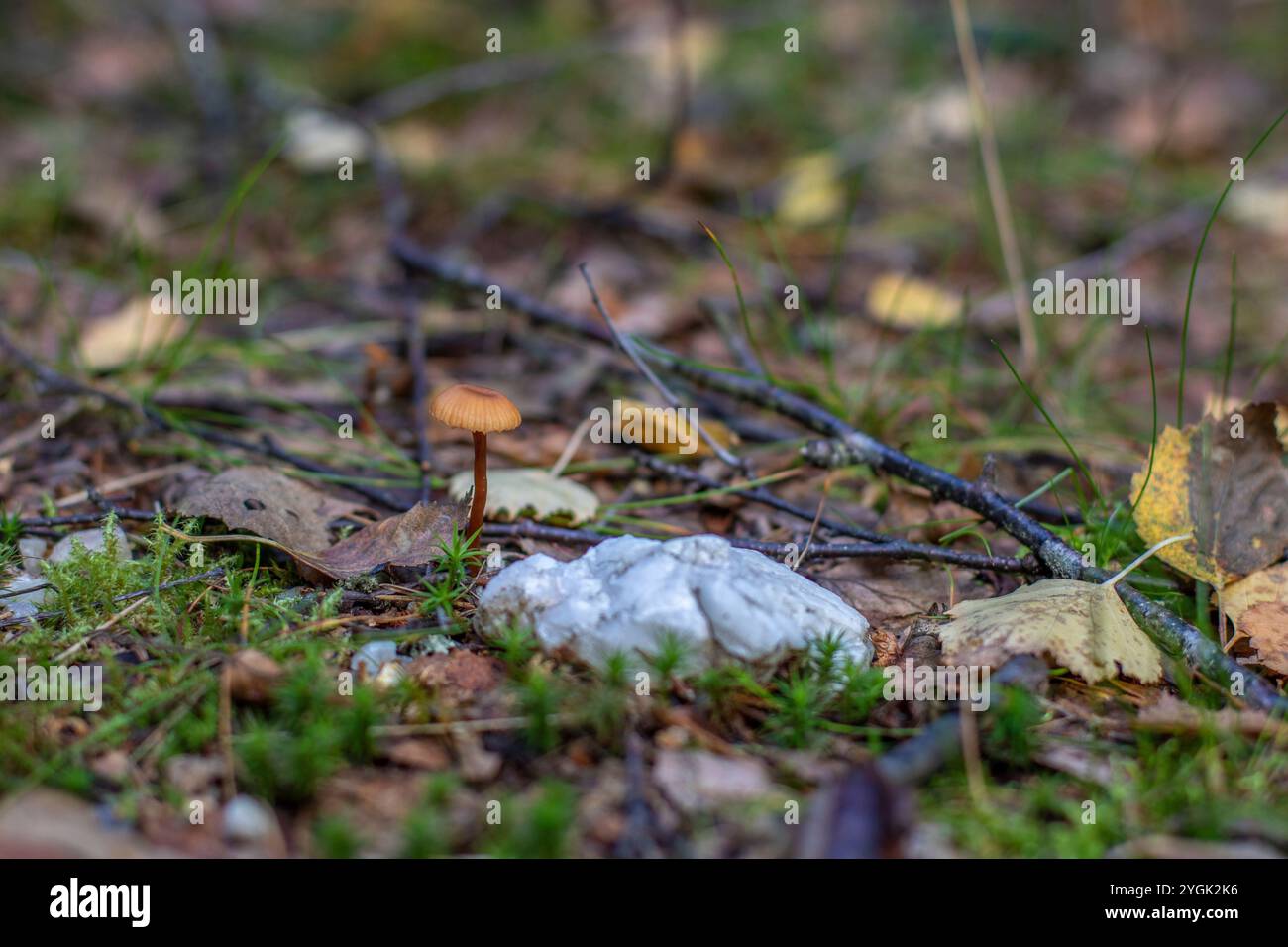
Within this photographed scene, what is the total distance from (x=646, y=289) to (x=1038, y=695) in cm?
295

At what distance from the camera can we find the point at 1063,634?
6.59 feet

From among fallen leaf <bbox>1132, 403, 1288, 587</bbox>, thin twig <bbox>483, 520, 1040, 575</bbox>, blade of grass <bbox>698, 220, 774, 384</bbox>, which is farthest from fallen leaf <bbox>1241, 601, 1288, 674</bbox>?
blade of grass <bbox>698, 220, 774, 384</bbox>

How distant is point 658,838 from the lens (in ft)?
5.32

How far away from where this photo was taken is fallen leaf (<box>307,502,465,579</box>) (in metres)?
2.29

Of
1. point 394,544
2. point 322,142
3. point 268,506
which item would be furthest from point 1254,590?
point 322,142

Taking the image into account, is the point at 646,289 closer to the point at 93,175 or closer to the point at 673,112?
the point at 673,112

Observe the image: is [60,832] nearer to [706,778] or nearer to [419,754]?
[419,754]

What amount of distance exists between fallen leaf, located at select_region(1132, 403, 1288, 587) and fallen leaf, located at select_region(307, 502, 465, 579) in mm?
1722

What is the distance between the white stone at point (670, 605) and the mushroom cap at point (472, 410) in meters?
0.32

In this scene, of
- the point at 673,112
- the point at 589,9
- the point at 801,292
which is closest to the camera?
the point at 801,292

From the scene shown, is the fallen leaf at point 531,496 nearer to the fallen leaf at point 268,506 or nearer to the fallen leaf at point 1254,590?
the fallen leaf at point 268,506

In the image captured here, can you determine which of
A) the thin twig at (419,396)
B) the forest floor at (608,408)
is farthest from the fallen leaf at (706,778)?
the thin twig at (419,396)

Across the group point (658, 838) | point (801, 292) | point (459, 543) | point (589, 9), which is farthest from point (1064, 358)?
point (589, 9)

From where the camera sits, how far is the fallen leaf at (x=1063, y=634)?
1989mm
